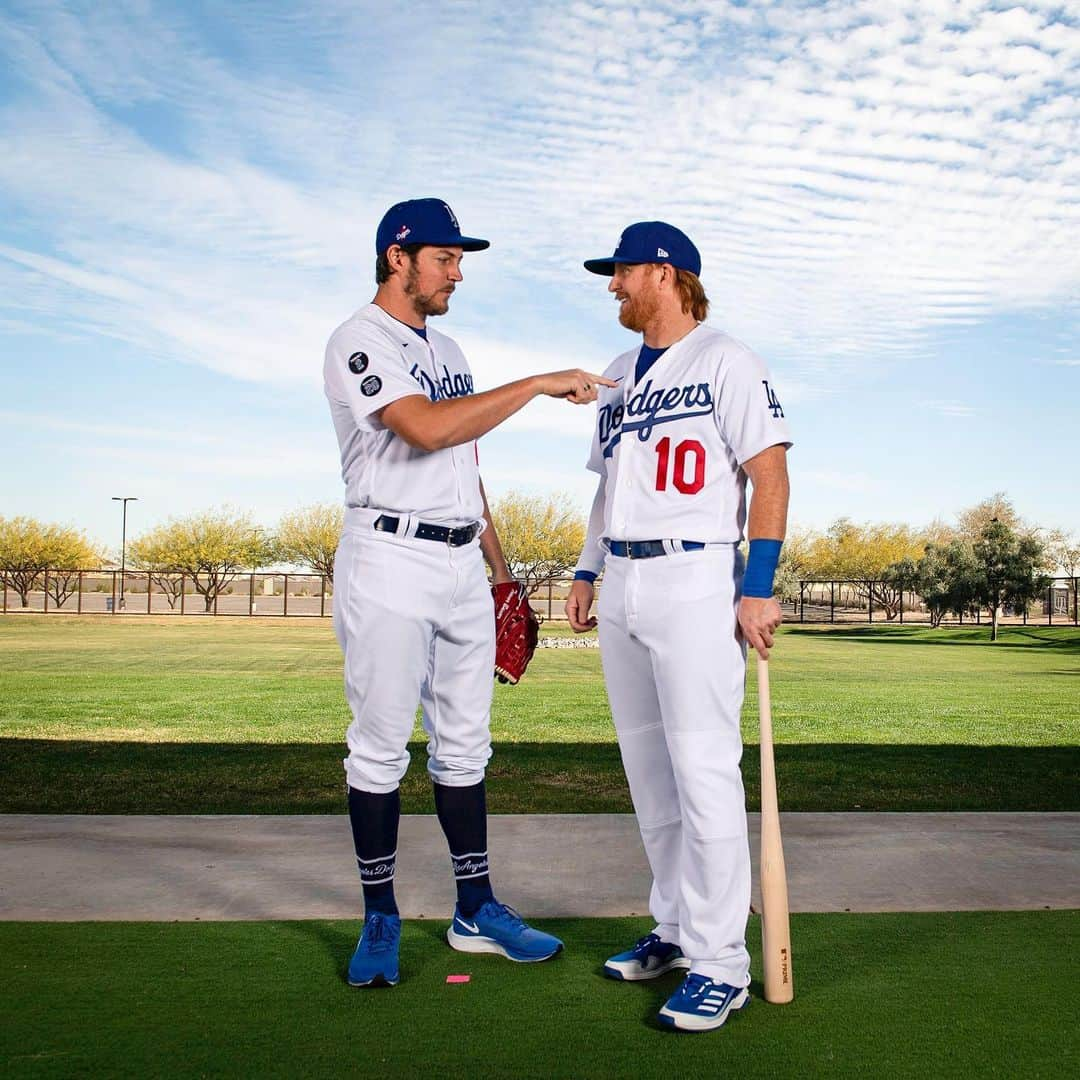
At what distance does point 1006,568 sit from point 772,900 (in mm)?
44102

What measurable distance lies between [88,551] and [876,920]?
84.0 metres

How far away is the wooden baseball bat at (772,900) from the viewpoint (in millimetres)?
3334

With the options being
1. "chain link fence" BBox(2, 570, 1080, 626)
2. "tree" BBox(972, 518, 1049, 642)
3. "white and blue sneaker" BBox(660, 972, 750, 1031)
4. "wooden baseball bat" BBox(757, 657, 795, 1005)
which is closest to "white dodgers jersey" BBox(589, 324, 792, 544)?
"wooden baseball bat" BBox(757, 657, 795, 1005)

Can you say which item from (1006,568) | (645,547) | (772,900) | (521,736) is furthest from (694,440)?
(1006,568)

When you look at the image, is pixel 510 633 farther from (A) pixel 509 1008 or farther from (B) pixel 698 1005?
(B) pixel 698 1005

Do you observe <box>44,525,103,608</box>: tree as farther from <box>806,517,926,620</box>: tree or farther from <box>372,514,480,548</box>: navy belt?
<box>372,514,480,548</box>: navy belt

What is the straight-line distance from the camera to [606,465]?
149 inches

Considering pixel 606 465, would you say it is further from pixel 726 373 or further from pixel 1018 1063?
pixel 1018 1063

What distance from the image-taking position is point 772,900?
3.36 metres

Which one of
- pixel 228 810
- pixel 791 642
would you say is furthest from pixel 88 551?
pixel 228 810

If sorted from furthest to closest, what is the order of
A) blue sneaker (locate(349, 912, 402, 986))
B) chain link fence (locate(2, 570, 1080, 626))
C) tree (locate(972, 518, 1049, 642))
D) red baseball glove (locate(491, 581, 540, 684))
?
1. chain link fence (locate(2, 570, 1080, 626))
2. tree (locate(972, 518, 1049, 642))
3. red baseball glove (locate(491, 581, 540, 684))
4. blue sneaker (locate(349, 912, 402, 986))

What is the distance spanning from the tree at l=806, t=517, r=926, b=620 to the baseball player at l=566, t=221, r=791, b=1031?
83.0 metres

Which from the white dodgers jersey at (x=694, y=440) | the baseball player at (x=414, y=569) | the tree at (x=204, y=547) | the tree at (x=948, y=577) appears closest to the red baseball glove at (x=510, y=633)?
the baseball player at (x=414, y=569)

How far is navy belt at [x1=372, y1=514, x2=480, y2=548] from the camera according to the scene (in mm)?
3646
